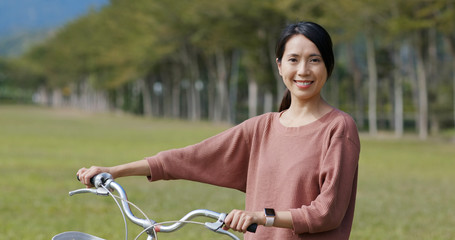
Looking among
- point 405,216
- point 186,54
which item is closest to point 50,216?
point 405,216

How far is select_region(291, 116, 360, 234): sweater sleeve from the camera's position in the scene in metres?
2.60

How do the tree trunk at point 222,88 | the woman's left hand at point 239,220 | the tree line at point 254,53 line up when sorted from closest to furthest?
the woman's left hand at point 239,220
the tree line at point 254,53
the tree trunk at point 222,88

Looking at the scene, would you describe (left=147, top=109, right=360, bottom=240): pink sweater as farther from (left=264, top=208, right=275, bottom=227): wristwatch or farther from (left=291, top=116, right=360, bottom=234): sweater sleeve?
(left=264, top=208, right=275, bottom=227): wristwatch

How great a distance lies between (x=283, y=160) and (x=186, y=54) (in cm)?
5035

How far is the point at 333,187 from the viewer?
2.63 metres

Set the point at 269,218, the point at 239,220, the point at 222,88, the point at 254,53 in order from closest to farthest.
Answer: the point at 239,220 < the point at 269,218 < the point at 254,53 < the point at 222,88

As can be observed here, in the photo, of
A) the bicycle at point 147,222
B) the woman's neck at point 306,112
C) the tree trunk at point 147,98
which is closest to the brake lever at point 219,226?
the bicycle at point 147,222

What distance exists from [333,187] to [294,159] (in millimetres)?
225

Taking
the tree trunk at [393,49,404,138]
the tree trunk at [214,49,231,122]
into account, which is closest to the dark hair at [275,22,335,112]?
the tree trunk at [393,49,404,138]

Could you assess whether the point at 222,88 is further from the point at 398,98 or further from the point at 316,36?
the point at 316,36

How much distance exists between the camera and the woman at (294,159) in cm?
265

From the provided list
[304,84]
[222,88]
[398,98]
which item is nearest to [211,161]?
[304,84]

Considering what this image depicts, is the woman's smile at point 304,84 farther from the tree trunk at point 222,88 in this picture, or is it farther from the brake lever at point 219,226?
the tree trunk at point 222,88

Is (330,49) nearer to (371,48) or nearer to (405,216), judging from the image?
(405,216)
